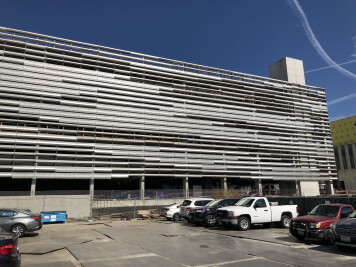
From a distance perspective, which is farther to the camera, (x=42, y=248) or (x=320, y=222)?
(x=320, y=222)

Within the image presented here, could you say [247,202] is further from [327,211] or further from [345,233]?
[345,233]

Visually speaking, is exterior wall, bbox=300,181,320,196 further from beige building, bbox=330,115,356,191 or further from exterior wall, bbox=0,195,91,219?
exterior wall, bbox=0,195,91,219

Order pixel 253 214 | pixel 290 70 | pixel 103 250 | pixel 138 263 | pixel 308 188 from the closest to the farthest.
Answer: pixel 138 263, pixel 103 250, pixel 253 214, pixel 308 188, pixel 290 70

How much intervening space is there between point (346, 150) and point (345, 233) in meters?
86.5

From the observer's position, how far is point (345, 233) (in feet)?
27.6

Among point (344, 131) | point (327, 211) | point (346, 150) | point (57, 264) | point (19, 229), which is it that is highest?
point (344, 131)

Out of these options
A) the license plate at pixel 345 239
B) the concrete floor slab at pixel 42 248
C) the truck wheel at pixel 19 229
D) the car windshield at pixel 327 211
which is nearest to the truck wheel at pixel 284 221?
the car windshield at pixel 327 211

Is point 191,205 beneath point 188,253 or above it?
above

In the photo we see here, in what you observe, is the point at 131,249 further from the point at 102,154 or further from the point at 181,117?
the point at 181,117

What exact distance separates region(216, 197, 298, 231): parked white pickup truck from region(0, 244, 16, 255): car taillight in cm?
1092

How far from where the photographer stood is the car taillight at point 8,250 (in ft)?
15.6

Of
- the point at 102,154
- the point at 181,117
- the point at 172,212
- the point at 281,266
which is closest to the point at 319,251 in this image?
the point at 281,266

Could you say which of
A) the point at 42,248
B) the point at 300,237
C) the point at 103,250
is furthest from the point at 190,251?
the point at 42,248

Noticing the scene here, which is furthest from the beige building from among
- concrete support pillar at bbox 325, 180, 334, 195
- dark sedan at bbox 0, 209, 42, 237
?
dark sedan at bbox 0, 209, 42, 237
